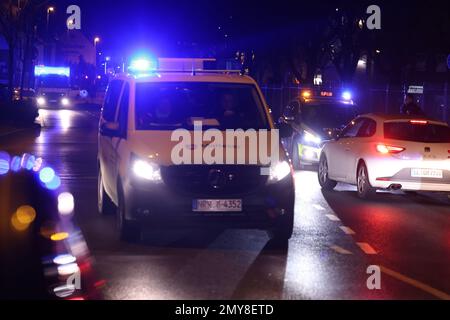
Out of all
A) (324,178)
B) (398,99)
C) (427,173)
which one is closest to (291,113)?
(324,178)

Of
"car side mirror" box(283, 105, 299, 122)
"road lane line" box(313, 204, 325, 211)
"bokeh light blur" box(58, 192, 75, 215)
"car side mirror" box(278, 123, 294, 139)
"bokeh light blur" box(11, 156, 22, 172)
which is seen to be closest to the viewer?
"car side mirror" box(278, 123, 294, 139)

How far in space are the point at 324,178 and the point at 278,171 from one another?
22.6 feet

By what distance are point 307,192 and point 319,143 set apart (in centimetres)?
422

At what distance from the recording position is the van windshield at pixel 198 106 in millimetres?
10602

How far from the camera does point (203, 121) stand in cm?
1065

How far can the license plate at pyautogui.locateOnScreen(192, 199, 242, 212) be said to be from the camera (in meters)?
9.71

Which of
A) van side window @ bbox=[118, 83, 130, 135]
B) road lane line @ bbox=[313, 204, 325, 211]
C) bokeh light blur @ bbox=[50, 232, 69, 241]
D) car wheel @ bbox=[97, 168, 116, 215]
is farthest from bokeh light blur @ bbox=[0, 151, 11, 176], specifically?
bokeh light blur @ bbox=[50, 232, 69, 241]

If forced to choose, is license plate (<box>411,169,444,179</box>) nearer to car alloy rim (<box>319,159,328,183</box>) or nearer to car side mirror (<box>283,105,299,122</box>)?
car alloy rim (<box>319,159,328,183</box>)

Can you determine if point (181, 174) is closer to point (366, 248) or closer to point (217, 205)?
point (217, 205)

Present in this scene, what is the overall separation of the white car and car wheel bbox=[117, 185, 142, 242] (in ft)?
18.2

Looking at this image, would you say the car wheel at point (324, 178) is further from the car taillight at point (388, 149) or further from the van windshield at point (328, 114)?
the van windshield at point (328, 114)

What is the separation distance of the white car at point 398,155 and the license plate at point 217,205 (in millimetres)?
5184
